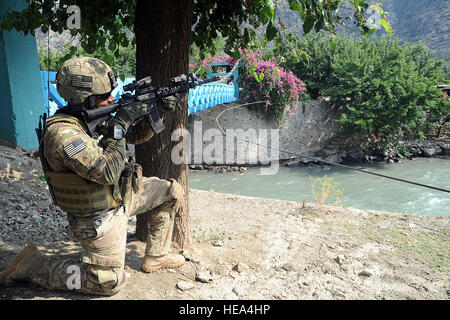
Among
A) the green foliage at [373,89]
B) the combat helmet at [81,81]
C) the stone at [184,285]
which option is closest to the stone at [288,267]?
the stone at [184,285]

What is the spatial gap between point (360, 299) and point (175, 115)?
2.04 meters

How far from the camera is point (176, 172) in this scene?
9.96 ft

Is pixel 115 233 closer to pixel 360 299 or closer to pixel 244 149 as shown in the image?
pixel 360 299

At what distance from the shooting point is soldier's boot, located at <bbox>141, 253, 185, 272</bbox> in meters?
2.64

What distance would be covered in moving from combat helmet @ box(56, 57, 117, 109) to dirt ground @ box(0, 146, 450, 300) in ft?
4.21

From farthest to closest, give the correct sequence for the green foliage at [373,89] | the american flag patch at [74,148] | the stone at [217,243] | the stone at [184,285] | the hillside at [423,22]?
1. the hillside at [423,22]
2. the green foliage at [373,89]
3. the stone at [217,243]
4. the stone at [184,285]
5. the american flag patch at [74,148]

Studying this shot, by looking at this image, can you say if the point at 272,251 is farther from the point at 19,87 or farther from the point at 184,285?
the point at 19,87

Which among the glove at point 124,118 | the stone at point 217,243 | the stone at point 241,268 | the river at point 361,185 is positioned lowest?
the river at point 361,185

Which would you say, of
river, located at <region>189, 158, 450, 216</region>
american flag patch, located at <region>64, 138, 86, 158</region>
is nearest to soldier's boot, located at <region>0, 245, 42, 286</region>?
american flag patch, located at <region>64, 138, 86, 158</region>

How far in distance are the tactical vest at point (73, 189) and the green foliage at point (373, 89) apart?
14177mm

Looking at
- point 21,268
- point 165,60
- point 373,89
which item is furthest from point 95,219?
point 373,89

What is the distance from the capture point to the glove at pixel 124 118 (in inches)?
84.8

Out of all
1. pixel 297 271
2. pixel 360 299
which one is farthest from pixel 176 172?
pixel 360 299

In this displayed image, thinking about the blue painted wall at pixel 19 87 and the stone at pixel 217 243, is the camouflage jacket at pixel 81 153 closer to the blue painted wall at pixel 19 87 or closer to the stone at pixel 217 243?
the stone at pixel 217 243
